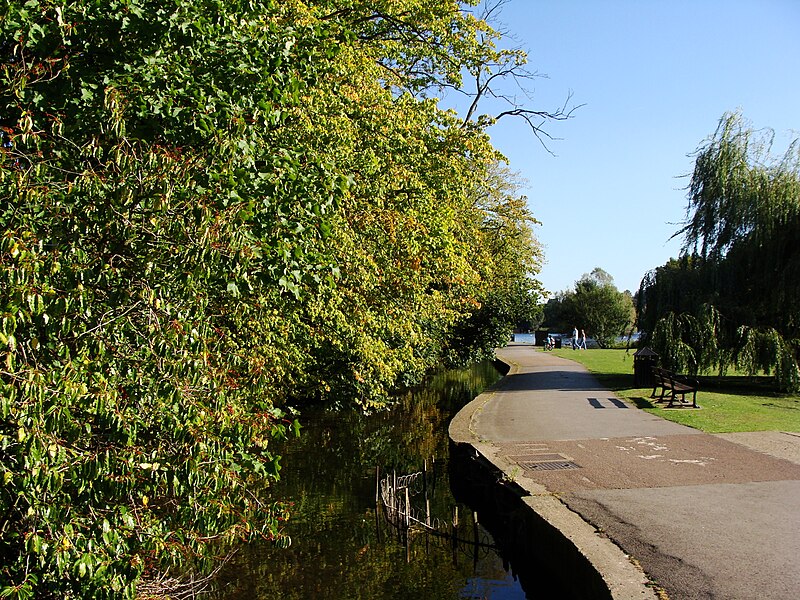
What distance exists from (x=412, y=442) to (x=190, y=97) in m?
14.1

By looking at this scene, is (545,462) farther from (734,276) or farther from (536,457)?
(734,276)

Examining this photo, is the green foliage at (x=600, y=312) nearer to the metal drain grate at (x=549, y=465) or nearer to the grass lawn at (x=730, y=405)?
the grass lawn at (x=730, y=405)

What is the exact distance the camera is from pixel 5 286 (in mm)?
3949

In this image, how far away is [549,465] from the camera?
10.8 meters

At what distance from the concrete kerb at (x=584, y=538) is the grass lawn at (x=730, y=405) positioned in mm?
5248

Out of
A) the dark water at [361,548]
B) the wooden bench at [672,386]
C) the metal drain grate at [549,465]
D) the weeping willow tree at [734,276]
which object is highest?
the weeping willow tree at [734,276]

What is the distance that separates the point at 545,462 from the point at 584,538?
383cm

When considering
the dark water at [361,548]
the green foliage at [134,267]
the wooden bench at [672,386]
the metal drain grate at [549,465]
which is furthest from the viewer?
the wooden bench at [672,386]

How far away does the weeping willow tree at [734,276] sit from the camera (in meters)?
21.0

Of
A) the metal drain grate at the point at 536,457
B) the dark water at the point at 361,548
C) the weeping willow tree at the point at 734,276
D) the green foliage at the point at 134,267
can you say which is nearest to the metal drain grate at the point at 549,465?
the metal drain grate at the point at 536,457

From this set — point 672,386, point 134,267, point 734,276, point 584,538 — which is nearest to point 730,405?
point 672,386

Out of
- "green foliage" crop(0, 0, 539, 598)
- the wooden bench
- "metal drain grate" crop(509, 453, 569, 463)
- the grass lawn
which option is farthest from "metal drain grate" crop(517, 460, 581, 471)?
the wooden bench

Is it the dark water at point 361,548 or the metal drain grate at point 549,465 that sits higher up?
the metal drain grate at point 549,465

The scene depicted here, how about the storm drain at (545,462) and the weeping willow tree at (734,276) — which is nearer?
the storm drain at (545,462)
